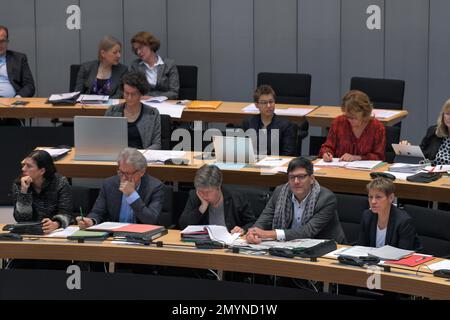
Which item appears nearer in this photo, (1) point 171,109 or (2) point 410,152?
(2) point 410,152

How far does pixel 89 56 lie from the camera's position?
12.0 meters

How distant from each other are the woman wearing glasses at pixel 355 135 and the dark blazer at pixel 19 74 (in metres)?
3.51

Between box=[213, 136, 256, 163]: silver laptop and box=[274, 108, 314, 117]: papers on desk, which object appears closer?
box=[213, 136, 256, 163]: silver laptop

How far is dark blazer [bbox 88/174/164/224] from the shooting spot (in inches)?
293

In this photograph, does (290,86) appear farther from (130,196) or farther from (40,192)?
(40,192)

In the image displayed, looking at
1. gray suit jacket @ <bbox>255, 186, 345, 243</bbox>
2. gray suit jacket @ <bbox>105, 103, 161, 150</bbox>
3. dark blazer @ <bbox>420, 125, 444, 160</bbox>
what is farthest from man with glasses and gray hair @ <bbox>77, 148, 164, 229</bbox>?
dark blazer @ <bbox>420, 125, 444, 160</bbox>

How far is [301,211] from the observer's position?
23.2 ft

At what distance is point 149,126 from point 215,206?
1.81 meters

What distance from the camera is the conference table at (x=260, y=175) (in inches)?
301

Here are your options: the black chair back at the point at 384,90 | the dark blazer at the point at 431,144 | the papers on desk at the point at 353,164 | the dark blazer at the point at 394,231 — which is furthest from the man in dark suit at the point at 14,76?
the dark blazer at the point at 394,231

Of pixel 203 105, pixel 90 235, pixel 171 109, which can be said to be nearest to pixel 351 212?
pixel 90 235

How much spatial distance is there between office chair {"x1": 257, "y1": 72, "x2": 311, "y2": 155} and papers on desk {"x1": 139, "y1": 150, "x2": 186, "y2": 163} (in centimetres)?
204

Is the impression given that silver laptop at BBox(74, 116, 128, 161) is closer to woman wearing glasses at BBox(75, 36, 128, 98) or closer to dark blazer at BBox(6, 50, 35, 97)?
woman wearing glasses at BBox(75, 36, 128, 98)
